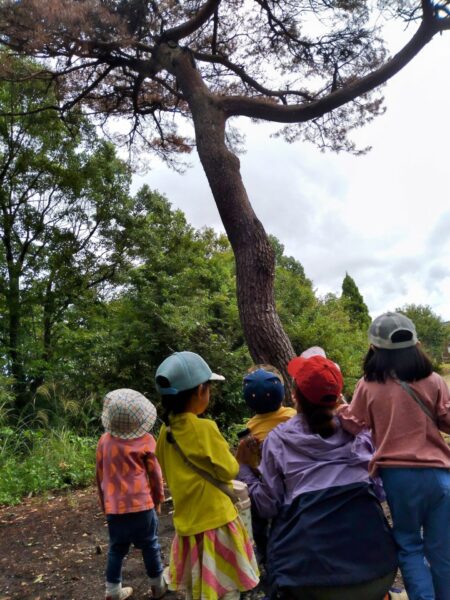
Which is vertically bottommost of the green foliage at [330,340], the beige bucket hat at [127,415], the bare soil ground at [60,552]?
the bare soil ground at [60,552]

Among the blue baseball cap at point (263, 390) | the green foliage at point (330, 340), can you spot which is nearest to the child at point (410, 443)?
the blue baseball cap at point (263, 390)

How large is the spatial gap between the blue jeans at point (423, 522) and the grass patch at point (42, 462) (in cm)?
484

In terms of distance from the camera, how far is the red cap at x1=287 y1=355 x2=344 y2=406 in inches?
86.7

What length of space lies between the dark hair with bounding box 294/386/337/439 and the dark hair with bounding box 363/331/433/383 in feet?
1.03

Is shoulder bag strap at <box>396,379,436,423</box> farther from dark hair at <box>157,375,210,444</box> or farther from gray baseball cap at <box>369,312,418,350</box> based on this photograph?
dark hair at <box>157,375,210,444</box>

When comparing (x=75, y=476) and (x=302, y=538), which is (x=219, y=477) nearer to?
(x=302, y=538)

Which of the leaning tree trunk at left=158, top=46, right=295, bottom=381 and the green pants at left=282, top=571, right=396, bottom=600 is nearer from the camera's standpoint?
the green pants at left=282, top=571, right=396, bottom=600

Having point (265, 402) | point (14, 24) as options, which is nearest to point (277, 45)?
point (14, 24)

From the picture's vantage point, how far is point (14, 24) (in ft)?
17.0

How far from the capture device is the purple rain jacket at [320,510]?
191 centimetres

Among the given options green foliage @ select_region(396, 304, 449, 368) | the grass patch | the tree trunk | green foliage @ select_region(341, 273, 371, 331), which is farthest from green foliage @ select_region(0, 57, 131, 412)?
green foliage @ select_region(396, 304, 449, 368)

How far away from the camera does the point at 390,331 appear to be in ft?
7.82

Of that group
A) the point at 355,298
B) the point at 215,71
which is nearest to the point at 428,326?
the point at 355,298

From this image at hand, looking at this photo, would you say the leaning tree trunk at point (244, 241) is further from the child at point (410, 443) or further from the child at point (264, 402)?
the child at point (410, 443)
